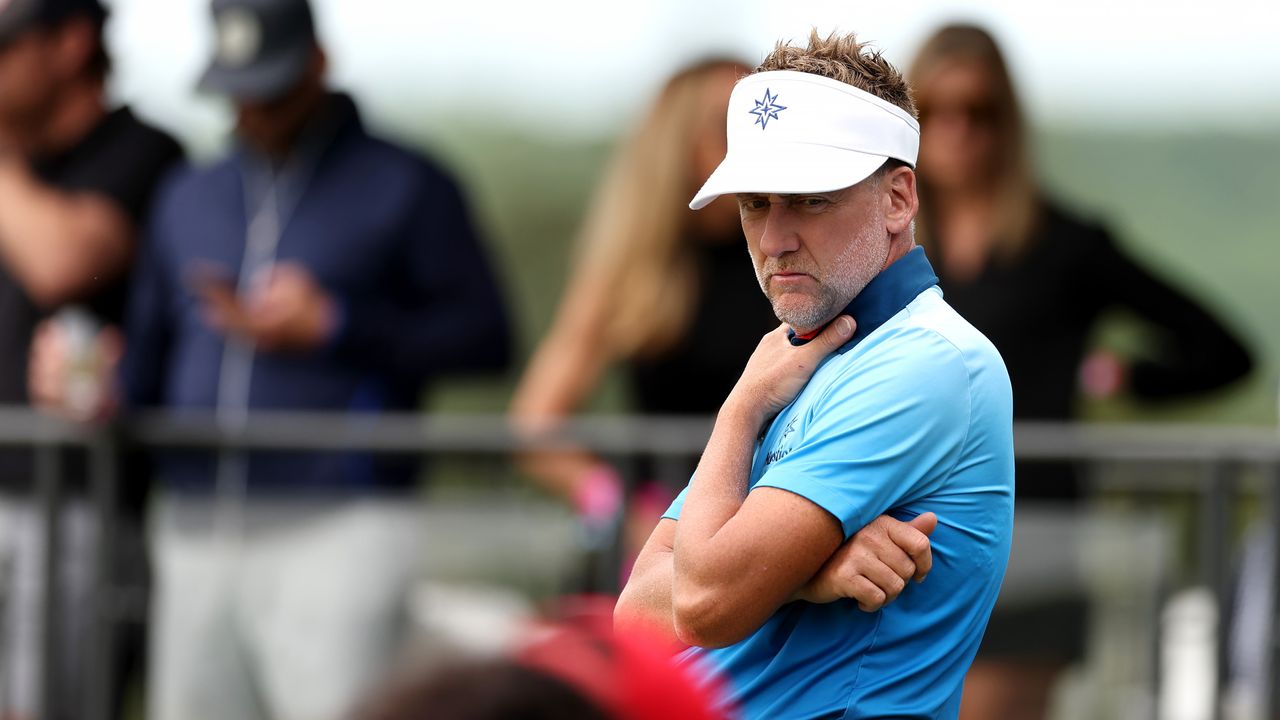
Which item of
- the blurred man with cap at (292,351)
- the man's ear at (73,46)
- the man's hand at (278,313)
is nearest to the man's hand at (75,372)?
the blurred man with cap at (292,351)

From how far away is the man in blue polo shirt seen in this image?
2.55 meters

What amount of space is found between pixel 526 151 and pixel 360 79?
1.12m

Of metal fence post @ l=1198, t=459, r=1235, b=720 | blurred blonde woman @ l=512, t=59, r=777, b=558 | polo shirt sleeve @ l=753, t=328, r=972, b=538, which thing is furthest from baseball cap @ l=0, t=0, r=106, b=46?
polo shirt sleeve @ l=753, t=328, r=972, b=538

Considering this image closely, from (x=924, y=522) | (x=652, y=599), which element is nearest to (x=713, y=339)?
(x=652, y=599)

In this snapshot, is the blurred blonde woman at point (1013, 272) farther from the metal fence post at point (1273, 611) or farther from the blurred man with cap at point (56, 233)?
the blurred man with cap at point (56, 233)

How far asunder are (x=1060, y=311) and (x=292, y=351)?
7.59 ft

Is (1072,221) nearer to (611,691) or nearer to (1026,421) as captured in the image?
(1026,421)

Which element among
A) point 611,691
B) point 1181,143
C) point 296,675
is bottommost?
point 296,675

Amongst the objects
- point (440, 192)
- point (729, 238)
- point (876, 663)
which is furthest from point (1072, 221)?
point (876, 663)

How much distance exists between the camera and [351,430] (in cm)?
591

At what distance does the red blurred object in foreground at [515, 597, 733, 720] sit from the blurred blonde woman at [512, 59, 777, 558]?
3720mm

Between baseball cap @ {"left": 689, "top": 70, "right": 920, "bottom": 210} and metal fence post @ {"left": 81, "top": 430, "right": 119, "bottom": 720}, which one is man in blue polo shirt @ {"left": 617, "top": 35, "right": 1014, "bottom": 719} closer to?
baseball cap @ {"left": 689, "top": 70, "right": 920, "bottom": 210}

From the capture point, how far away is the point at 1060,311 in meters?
5.31

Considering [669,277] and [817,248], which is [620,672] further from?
[669,277]
